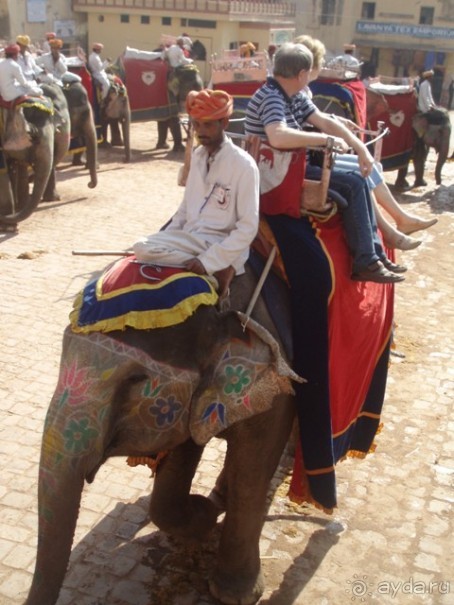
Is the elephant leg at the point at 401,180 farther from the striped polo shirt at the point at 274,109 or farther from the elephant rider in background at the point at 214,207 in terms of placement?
the elephant rider in background at the point at 214,207

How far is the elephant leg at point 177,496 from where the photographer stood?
446 cm

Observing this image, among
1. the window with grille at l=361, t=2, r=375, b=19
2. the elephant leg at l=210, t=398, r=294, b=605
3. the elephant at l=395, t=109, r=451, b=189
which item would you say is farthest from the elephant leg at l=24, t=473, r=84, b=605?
the window with grille at l=361, t=2, r=375, b=19

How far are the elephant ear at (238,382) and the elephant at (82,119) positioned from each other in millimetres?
10353

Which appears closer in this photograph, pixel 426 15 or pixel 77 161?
pixel 77 161

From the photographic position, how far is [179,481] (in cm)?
448

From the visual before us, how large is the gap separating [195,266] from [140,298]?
37cm

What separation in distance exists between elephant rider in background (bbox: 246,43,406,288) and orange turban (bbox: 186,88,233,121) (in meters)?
0.66

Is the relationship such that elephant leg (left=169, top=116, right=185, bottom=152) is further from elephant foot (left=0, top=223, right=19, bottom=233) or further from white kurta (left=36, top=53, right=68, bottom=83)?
elephant foot (left=0, top=223, right=19, bottom=233)

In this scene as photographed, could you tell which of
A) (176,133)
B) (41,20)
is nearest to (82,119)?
(176,133)

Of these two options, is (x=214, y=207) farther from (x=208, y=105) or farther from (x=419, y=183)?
(x=419, y=183)

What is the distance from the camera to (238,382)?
3.52 m

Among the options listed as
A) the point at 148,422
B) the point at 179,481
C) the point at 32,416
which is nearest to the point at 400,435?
the point at 179,481

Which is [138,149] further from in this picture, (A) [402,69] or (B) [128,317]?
(A) [402,69]

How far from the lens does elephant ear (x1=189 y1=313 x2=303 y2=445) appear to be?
3412mm
